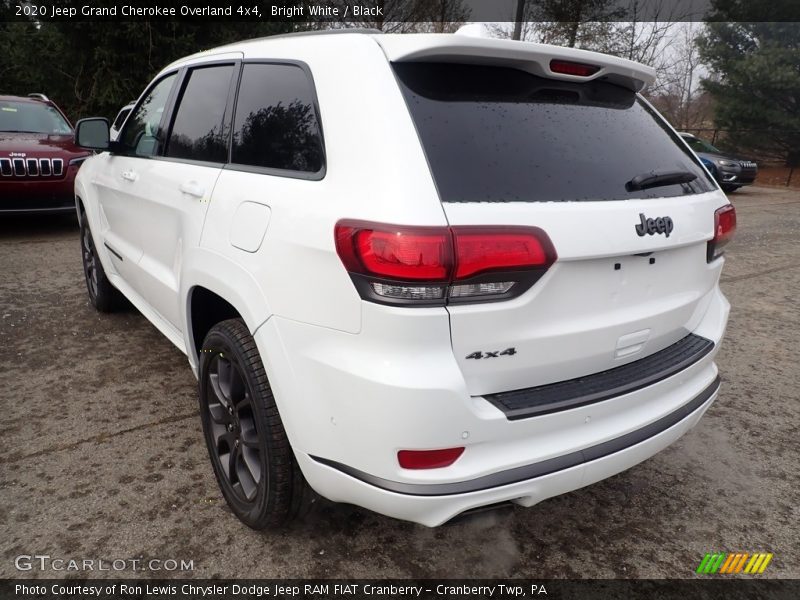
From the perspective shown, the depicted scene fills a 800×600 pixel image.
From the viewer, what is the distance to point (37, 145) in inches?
271

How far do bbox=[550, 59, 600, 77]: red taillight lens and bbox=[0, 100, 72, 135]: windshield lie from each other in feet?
25.3

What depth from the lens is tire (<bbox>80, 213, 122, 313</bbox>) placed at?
423cm

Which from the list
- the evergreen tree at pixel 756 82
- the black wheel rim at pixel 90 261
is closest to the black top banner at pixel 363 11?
the evergreen tree at pixel 756 82

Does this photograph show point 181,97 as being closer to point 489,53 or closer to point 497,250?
point 489,53

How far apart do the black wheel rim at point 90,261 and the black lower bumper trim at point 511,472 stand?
11.2 ft

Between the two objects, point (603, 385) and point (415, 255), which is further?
point (603, 385)

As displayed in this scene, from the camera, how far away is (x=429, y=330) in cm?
148

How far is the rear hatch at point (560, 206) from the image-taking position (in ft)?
5.15

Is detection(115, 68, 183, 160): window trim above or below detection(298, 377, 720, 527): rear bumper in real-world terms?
above

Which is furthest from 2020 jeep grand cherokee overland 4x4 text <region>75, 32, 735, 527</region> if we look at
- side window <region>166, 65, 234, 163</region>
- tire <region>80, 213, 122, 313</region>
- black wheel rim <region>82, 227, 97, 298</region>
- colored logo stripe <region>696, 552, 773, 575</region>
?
black wheel rim <region>82, 227, 97, 298</region>

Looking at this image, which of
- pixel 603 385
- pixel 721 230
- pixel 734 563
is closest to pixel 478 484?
pixel 603 385

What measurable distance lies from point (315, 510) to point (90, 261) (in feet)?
11.0

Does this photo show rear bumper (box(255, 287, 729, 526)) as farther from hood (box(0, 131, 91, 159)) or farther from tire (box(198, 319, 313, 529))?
hood (box(0, 131, 91, 159))

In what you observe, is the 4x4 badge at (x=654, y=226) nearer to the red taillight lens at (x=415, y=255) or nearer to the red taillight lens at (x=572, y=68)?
the red taillight lens at (x=572, y=68)
